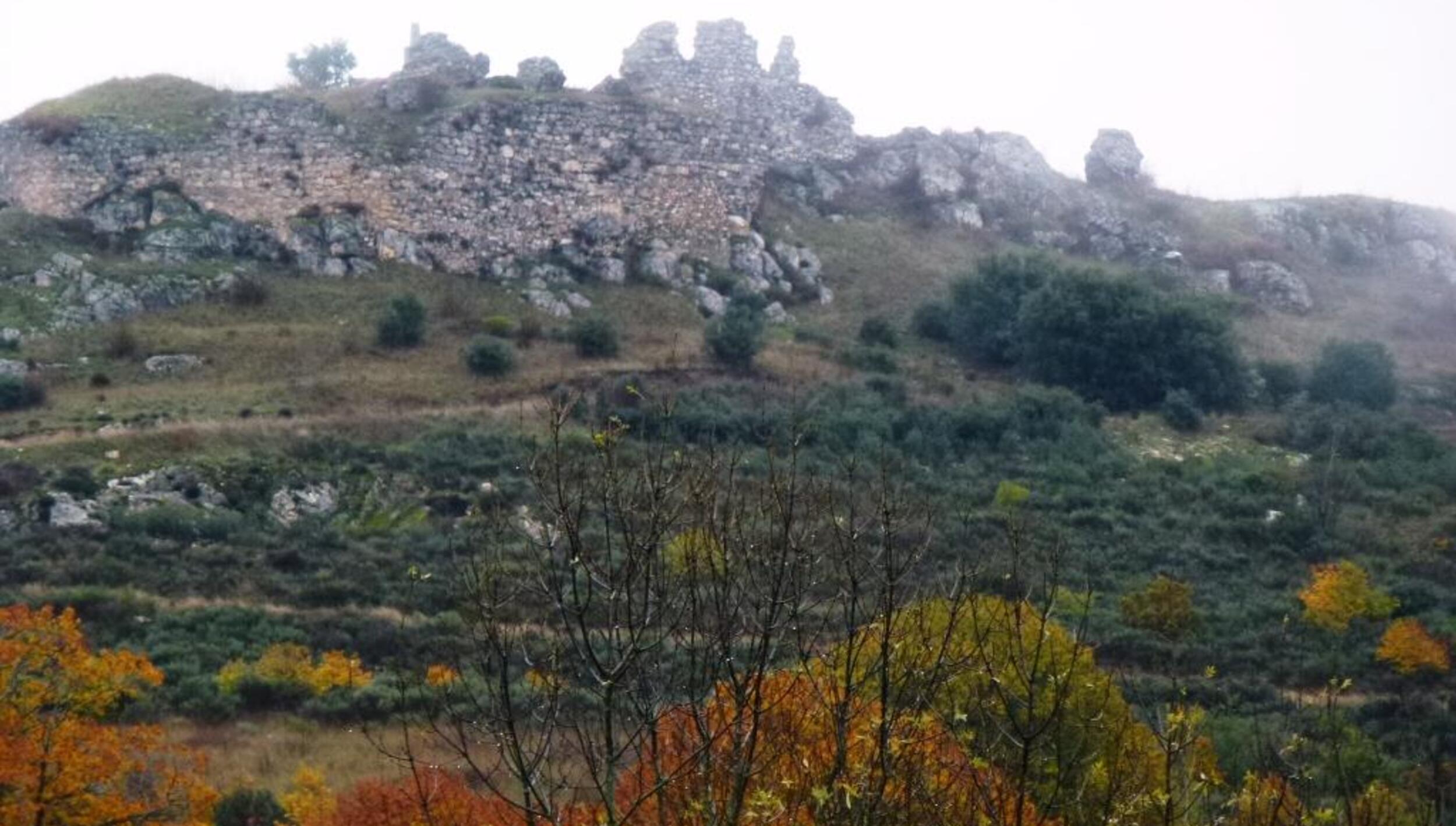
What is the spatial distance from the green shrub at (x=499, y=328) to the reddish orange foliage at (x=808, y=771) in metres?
25.4

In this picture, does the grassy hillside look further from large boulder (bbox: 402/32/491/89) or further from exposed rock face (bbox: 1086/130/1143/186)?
exposed rock face (bbox: 1086/130/1143/186)

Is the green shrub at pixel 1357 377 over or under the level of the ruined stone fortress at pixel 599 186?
under

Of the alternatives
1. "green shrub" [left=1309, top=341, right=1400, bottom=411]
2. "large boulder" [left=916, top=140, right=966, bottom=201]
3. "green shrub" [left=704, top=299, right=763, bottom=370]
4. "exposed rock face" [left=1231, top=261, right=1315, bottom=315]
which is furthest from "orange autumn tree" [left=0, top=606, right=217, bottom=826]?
"exposed rock face" [left=1231, top=261, right=1315, bottom=315]

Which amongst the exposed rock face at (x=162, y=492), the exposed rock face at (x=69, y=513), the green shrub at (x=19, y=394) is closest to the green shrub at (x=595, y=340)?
the exposed rock face at (x=162, y=492)

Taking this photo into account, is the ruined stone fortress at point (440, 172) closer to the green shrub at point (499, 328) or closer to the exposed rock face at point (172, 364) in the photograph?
the green shrub at point (499, 328)

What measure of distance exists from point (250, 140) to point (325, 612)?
63.5ft

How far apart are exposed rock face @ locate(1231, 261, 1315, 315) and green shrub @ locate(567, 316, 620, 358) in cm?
2380

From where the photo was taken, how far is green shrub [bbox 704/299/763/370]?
3366 centimetres

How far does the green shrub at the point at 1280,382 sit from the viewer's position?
3759 cm

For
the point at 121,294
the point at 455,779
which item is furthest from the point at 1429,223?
the point at 455,779

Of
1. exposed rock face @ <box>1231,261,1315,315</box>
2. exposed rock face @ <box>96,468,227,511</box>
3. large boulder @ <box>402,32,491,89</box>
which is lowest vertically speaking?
exposed rock face @ <box>96,468,227,511</box>

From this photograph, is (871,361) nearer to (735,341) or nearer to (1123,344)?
(735,341)

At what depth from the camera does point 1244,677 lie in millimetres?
21484

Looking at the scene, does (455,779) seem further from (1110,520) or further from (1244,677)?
(1110,520)
